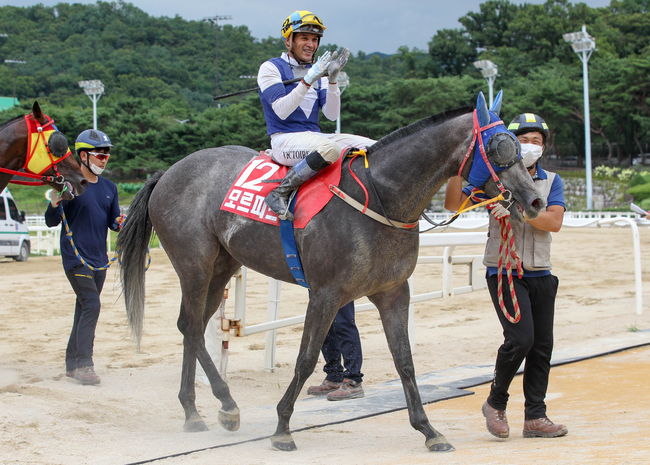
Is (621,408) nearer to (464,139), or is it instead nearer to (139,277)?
(464,139)

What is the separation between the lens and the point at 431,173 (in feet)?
14.8

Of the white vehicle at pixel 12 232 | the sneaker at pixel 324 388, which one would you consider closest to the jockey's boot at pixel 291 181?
the sneaker at pixel 324 388

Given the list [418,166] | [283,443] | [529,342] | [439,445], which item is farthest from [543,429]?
[418,166]

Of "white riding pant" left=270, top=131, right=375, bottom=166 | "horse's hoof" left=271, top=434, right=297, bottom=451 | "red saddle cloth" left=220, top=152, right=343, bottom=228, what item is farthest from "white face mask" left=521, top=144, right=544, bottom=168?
"horse's hoof" left=271, top=434, right=297, bottom=451

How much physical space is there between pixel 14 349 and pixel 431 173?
17.1 feet

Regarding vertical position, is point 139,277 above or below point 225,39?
below

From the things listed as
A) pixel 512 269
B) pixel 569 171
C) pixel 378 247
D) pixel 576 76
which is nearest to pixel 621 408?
pixel 512 269

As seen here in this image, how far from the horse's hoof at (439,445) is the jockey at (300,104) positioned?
1489 mm

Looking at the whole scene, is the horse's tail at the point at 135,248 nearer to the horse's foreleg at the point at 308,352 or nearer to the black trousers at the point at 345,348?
the black trousers at the point at 345,348

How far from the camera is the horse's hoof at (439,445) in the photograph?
4.30 metres

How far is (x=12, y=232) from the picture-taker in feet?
62.4

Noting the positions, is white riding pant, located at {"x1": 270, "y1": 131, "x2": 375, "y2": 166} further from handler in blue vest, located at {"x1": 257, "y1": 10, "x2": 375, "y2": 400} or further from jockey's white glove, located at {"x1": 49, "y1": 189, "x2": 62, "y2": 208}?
jockey's white glove, located at {"x1": 49, "y1": 189, "x2": 62, "y2": 208}

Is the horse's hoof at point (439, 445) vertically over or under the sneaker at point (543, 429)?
under

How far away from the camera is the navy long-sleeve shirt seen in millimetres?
6520
